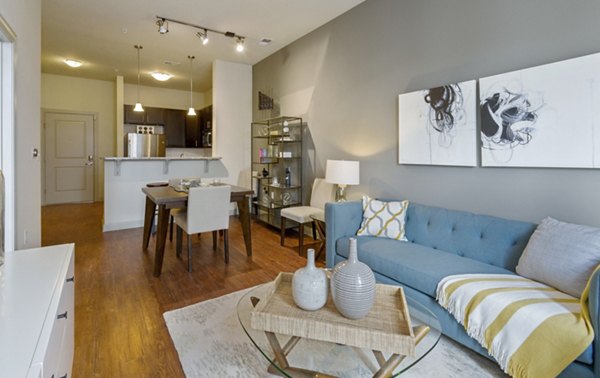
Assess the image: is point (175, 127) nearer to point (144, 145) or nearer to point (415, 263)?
point (144, 145)

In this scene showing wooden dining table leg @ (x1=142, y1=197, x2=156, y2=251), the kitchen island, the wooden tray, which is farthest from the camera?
the kitchen island

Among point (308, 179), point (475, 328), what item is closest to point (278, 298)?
point (475, 328)

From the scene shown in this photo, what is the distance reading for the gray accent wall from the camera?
2127mm

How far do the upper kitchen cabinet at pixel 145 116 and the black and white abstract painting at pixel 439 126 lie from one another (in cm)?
631

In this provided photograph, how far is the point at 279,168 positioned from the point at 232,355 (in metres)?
3.49

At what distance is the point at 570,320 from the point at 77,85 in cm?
903

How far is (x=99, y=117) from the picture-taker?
7.41 meters

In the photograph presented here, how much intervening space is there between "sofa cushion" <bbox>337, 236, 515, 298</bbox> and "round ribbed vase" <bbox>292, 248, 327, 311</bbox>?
35.8 inches

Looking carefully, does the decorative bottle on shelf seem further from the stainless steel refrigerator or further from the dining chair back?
the stainless steel refrigerator

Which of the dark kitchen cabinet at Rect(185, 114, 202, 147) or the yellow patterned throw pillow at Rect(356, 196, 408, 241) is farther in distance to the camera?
the dark kitchen cabinet at Rect(185, 114, 202, 147)

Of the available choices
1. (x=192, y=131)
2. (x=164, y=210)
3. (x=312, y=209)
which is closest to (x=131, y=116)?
(x=192, y=131)

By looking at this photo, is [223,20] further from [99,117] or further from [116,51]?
[99,117]

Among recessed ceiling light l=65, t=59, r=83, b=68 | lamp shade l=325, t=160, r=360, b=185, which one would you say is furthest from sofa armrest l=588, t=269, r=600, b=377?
recessed ceiling light l=65, t=59, r=83, b=68

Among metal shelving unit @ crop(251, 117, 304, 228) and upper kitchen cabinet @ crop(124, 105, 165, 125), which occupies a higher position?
upper kitchen cabinet @ crop(124, 105, 165, 125)
